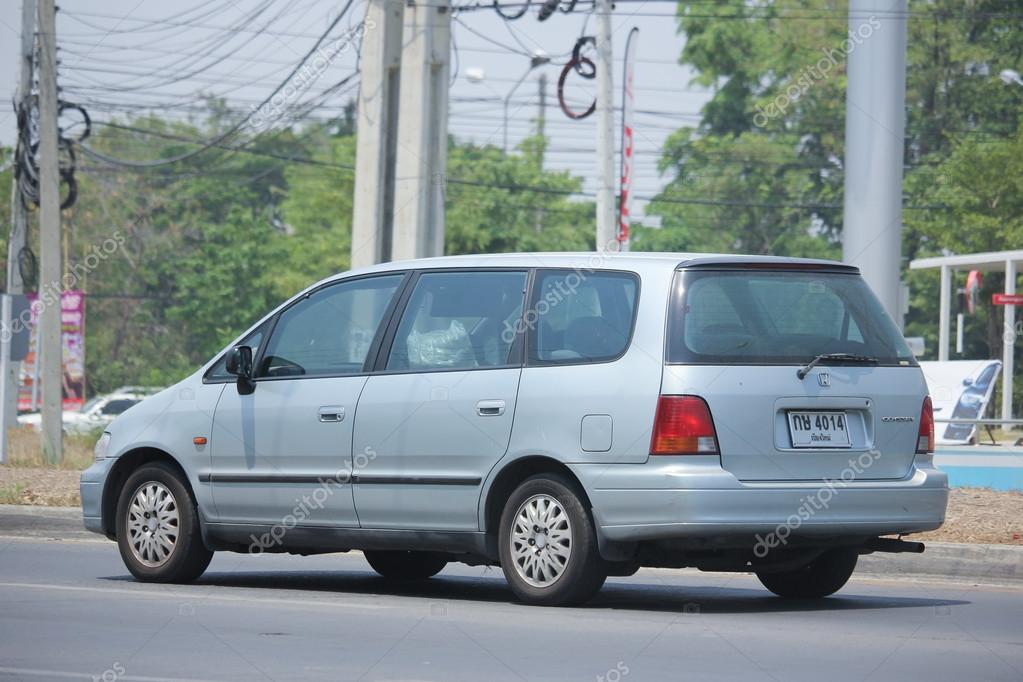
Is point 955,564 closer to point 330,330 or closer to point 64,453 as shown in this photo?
point 330,330

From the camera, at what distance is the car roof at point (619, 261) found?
8422 millimetres

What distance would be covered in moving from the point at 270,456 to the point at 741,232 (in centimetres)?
6048

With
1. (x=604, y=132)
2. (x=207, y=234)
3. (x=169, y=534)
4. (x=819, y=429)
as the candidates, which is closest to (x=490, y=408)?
(x=819, y=429)

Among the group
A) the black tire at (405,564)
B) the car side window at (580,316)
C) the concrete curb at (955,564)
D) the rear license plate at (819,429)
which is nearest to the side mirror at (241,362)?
the black tire at (405,564)

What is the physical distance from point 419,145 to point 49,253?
6.48m

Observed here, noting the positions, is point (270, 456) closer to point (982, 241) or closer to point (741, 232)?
point (982, 241)

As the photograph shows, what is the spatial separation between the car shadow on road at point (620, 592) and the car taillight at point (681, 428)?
1096mm

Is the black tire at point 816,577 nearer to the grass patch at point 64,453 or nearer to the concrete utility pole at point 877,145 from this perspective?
the concrete utility pole at point 877,145

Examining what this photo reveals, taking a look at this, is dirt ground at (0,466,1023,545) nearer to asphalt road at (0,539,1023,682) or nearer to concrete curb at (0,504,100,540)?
concrete curb at (0,504,100,540)

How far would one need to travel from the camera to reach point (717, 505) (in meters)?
7.88

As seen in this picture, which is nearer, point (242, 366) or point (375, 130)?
point (242, 366)

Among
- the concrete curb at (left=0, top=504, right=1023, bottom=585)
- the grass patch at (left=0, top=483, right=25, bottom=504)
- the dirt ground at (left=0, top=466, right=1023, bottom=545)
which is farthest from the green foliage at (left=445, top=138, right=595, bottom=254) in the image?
the concrete curb at (left=0, top=504, right=1023, bottom=585)

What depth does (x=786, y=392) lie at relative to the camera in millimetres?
8180

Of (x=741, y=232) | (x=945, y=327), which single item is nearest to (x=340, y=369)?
(x=945, y=327)
